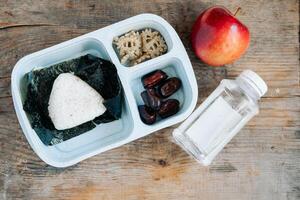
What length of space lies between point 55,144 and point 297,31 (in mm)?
527

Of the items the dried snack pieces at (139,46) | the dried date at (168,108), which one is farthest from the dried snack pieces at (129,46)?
the dried date at (168,108)

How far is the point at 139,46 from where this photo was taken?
1044 millimetres

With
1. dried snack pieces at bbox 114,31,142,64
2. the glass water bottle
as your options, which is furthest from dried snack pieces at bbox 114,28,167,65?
the glass water bottle

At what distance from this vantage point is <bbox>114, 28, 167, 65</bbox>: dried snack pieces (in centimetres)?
104

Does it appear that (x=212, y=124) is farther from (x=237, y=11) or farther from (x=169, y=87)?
(x=237, y=11)

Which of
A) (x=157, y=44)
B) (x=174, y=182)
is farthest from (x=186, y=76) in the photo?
(x=174, y=182)

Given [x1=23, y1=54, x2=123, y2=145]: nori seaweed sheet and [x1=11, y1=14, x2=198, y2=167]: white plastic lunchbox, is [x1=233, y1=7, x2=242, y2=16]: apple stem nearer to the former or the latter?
[x1=11, y1=14, x2=198, y2=167]: white plastic lunchbox

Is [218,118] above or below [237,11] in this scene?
below

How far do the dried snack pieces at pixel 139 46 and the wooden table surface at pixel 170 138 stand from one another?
2.4 inches

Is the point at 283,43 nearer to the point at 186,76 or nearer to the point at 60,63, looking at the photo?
the point at 186,76

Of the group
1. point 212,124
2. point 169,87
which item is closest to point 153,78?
point 169,87

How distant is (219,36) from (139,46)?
0.50 ft

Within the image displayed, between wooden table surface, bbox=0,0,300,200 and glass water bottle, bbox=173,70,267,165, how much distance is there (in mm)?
52

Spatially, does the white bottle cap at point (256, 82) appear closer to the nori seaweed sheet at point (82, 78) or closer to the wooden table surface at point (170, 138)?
the wooden table surface at point (170, 138)
